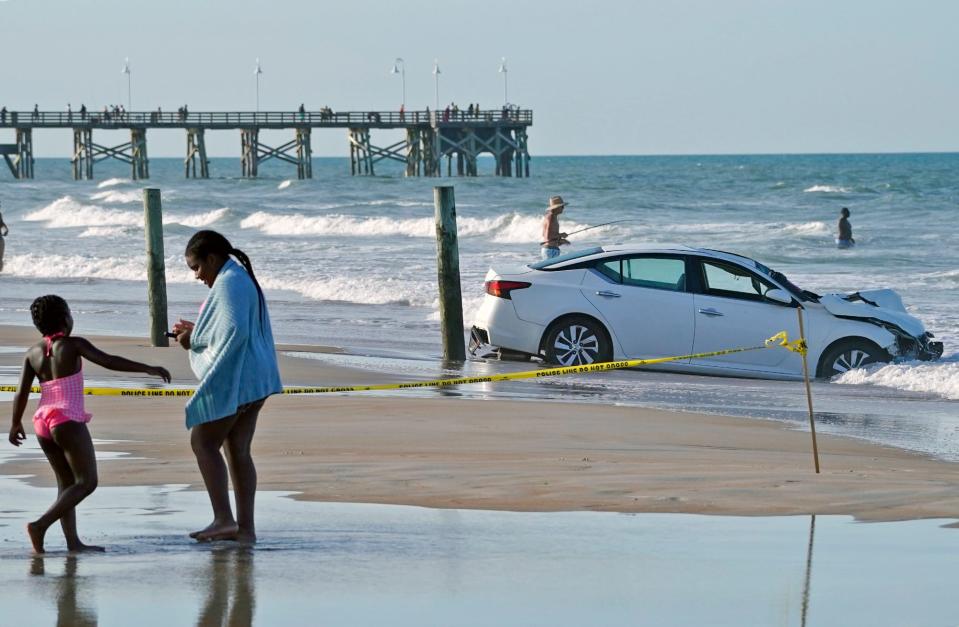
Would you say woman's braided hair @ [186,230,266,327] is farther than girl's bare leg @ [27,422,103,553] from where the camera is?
A: Yes

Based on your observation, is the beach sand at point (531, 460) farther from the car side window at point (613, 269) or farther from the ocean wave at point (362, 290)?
the ocean wave at point (362, 290)

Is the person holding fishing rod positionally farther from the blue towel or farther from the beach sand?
the blue towel

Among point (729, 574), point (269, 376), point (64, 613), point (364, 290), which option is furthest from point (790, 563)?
point (364, 290)

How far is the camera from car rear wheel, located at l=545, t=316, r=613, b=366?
13.6 m

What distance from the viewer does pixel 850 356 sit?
13.3 m

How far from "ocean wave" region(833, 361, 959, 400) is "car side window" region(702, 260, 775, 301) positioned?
3.21ft

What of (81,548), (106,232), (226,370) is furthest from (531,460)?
(106,232)

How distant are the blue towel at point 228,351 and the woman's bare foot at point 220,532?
16.9 inches

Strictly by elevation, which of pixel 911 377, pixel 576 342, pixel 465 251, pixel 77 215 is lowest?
pixel 911 377

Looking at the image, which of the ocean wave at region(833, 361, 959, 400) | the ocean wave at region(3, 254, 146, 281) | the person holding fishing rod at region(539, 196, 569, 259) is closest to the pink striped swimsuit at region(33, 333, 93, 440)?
the ocean wave at region(833, 361, 959, 400)

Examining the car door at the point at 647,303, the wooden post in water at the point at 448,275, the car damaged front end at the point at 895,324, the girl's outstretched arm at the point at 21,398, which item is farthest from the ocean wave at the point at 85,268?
the girl's outstretched arm at the point at 21,398

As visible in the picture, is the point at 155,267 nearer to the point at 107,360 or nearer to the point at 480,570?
the point at 107,360

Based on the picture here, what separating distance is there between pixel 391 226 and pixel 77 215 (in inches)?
487

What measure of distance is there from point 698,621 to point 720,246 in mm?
33878
